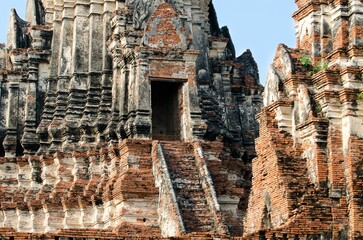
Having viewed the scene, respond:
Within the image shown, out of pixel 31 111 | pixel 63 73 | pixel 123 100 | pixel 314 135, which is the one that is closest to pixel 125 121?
pixel 123 100

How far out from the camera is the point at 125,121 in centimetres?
2331

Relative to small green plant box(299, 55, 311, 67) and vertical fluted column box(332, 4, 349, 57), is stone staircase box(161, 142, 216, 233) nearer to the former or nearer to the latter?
small green plant box(299, 55, 311, 67)

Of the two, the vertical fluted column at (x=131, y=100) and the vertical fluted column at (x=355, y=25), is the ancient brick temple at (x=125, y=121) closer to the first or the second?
the vertical fluted column at (x=131, y=100)

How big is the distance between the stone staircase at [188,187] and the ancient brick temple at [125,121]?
0.03 metres

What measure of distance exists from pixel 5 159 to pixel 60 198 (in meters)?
2.86

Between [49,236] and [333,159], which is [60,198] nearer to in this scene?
[49,236]

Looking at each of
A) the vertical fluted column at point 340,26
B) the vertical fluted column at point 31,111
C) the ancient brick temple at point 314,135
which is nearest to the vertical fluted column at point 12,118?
the vertical fluted column at point 31,111

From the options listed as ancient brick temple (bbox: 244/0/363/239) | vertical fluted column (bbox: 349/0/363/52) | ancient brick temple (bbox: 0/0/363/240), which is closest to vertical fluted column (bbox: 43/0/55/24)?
ancient brick temple (bbox: 0/0/363/240)

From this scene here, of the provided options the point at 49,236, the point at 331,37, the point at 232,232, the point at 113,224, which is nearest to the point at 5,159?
the point at 113,224

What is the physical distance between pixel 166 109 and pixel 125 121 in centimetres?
155

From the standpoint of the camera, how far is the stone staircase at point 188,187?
19.3 metres

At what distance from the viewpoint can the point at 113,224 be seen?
21.7m

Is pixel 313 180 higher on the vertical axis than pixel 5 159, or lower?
lower

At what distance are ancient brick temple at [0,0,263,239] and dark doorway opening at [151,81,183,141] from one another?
29 mm
